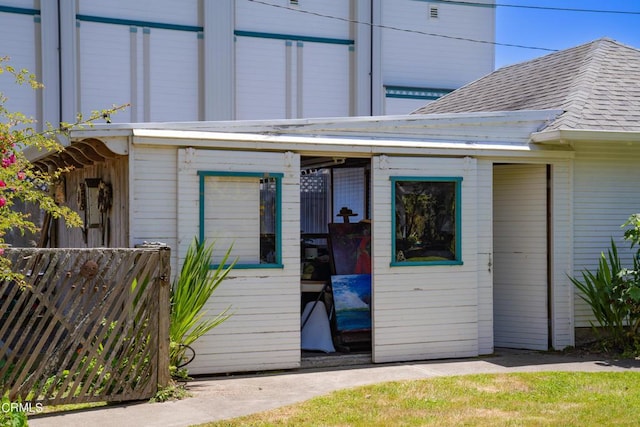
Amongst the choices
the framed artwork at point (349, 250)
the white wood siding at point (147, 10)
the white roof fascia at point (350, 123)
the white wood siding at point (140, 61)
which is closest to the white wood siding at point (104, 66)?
the white wood siding at point (140, 61)

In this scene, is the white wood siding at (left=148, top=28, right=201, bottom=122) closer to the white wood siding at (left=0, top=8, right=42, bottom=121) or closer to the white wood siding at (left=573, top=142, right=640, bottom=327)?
the white wood siding at (left=0, top=8, right=42, bottom=121)

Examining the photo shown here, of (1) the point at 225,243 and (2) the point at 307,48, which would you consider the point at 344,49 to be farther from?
(1) the point at 225,243

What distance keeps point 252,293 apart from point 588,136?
14.9 ft

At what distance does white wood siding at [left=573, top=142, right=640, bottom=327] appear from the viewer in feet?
33.4

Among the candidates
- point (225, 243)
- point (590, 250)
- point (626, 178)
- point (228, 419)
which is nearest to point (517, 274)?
point (590, 250)

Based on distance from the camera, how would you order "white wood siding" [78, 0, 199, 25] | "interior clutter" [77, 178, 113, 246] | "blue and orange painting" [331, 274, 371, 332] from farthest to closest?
"white wood siding" [78, 0, 199, 25]
"blue and orange painting" [331, 274, 371, 332]
"interior clutter" [77, 178, 113, 246]

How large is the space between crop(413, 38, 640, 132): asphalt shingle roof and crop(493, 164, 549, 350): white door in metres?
0.91

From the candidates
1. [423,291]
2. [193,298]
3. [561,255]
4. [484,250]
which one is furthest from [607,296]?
[193,298]

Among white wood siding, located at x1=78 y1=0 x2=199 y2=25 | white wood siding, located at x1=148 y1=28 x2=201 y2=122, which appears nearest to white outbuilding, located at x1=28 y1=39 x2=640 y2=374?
white wood siding, located at x1=148 y1=28 x2=201 y2=122

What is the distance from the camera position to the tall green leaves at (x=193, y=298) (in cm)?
769

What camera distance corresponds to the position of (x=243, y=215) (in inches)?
340

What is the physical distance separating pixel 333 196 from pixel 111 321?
7247mm

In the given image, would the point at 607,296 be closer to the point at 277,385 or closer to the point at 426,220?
the point at 426,220

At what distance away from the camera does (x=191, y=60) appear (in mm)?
19578
